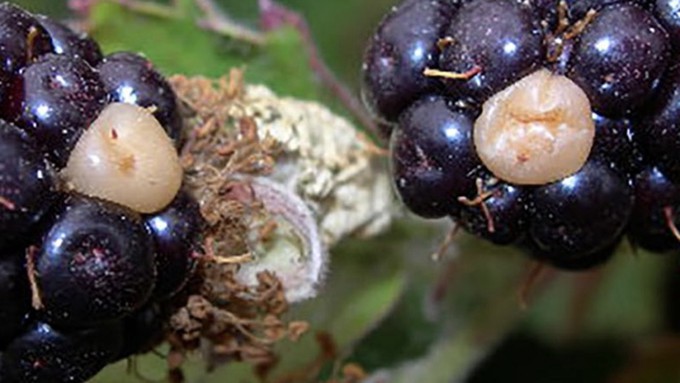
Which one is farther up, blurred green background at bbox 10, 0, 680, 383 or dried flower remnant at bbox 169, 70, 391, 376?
dried flower remnant at bbox 169, 70, 391, 376

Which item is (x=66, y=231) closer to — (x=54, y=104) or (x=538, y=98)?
(x=54, y=104)

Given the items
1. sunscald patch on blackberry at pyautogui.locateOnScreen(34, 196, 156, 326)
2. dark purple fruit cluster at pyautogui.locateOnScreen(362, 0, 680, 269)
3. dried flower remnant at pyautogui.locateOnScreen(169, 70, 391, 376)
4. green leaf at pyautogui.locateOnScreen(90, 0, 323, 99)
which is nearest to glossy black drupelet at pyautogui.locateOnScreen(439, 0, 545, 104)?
dark purple fruit cluster at pyautogui.locateOnScreen(362, 0, 680, 269)

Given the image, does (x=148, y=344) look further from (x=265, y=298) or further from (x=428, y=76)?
(x=428, y=76)

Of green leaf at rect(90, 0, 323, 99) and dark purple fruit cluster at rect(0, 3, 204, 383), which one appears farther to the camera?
green leaf at rect(90, 0, 323, 99)

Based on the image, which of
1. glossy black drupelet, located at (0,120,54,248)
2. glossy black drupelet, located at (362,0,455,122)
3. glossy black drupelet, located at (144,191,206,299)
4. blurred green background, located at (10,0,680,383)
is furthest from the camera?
blurred green background, located at (10,0,680,383)

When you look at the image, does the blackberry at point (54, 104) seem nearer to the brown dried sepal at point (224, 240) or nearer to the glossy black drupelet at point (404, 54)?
the brown dried sepal at point (224, 240)

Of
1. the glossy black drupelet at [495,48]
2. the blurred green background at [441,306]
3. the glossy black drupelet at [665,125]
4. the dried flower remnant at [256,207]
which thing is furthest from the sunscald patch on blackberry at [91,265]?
the glossy black drupelet at [665,125]

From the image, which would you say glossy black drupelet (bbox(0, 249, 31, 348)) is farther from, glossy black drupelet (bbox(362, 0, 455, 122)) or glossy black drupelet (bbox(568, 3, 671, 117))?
glossy black drupelet (bbox(568, 3, 671, 117))

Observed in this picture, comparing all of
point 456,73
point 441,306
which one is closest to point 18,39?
point 456,73
